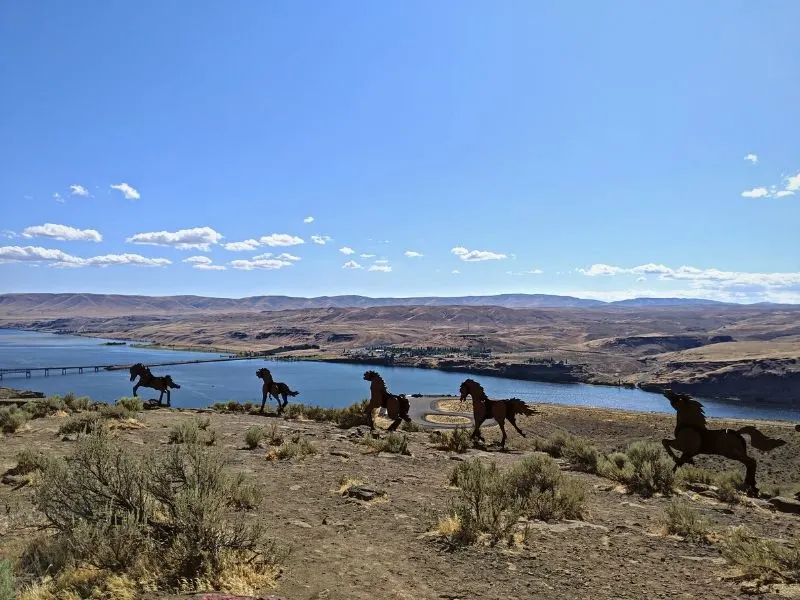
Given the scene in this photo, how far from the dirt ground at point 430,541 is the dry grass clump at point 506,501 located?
0.27 metres

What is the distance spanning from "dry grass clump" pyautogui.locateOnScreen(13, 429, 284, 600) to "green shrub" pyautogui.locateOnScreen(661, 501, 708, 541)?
5.73m

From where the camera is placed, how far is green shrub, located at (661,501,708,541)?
7.45 metres

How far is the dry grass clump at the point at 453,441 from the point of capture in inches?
611

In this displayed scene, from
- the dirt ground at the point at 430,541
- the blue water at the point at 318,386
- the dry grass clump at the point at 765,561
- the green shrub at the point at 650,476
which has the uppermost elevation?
the dry grass clump at the point at 765,561

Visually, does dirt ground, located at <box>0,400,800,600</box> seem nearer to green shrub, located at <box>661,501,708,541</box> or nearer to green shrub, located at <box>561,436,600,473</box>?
green shrub, located at <box>661,501,708,541</box>

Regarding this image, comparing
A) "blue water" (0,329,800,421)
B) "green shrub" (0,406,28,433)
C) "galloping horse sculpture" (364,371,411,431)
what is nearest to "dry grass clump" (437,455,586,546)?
"galloping horse sculpture" (364,371,411,431)

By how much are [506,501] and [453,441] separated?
782 cm

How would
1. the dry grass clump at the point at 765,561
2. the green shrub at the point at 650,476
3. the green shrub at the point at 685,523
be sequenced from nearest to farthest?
the dry grass clump at the point at 765,561, the green shrub at the point at 685,523, the green shrub at the point at 650,476

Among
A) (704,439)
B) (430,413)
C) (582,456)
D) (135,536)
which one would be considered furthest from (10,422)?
(430,413)

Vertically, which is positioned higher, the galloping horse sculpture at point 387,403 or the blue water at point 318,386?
the galloping horse sculpture at point 387,403

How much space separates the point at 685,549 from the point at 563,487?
2.32m

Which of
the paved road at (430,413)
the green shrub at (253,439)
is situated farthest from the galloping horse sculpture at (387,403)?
the paved road at (430,413)

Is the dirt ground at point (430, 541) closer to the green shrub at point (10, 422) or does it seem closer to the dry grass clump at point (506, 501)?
the dry grass clump at point (506, 501)

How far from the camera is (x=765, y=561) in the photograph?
5.83m
